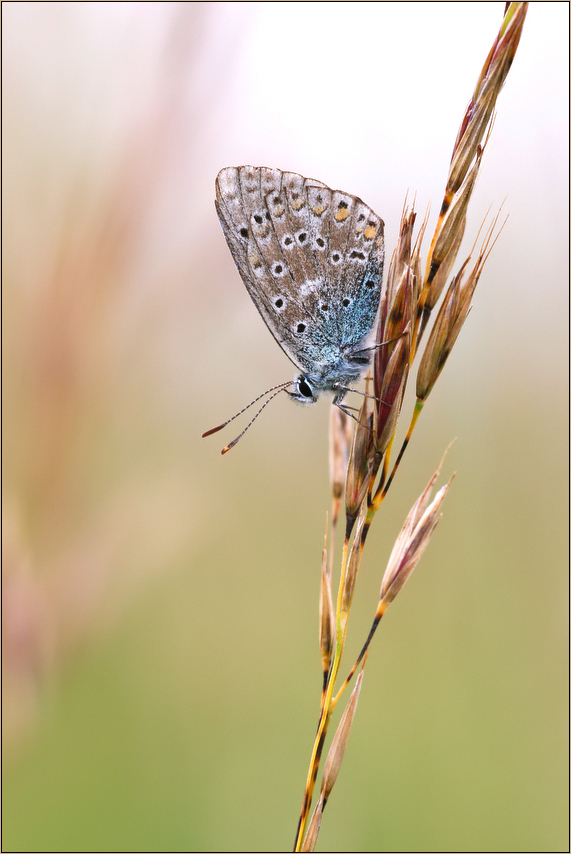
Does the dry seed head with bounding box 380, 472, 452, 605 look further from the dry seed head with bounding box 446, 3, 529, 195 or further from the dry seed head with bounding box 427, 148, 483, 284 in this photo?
the dry seed head with bounding box 446, 3, 529, 195

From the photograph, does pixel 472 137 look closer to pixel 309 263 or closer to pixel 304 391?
pixel 309 263

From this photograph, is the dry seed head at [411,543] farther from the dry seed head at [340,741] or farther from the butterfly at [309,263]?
the butterfly at [309,263]

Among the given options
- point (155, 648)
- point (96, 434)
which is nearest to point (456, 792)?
point (155, 648)

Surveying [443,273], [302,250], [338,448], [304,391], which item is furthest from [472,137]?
[304,391]

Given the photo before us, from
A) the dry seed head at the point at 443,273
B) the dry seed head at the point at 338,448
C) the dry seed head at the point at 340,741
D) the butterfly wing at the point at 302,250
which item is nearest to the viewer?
the dry seed head at the point at 340,741

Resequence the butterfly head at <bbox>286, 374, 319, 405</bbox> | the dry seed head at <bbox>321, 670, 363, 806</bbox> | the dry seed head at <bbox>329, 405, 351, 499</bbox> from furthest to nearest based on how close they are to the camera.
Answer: the butterfly head at <bbox>286, 374, 319, 405</bbox> → the dry seed head at <bbox>329, 405, 351, 499</bbox> → the dry seed head at <bbox>321, 670, 363, 806</bbox>

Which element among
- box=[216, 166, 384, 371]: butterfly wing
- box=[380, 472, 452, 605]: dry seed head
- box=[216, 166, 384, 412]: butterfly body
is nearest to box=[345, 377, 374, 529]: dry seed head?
box=[380, 472, 452, 605]: dry seed head

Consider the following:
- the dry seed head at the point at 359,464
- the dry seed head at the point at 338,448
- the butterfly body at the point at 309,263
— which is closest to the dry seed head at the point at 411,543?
the dry seed head at the point at 359,464
